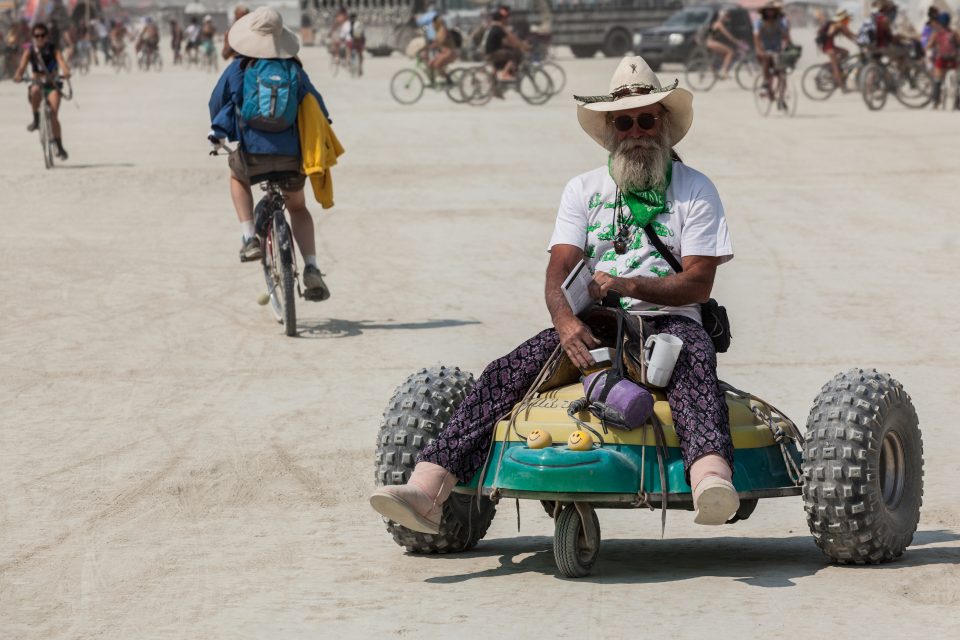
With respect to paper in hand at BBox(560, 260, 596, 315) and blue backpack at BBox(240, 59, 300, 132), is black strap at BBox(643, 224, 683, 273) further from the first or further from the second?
blue backpack at BBox(240, 59, 300, 132)

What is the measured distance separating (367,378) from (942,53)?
21.7m

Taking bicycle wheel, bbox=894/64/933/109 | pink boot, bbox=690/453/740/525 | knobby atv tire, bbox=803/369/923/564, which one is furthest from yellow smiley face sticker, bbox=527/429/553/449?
bicycle wheel, bbox=894/64/933/109

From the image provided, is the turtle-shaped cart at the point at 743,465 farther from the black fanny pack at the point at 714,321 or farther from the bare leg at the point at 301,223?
the bare leg at the point at 301,223

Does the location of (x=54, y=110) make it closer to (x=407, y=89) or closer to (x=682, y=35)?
(x=407, y=89)

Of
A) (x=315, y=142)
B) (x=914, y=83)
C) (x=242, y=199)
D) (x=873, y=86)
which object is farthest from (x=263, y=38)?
(x=914, y=83)

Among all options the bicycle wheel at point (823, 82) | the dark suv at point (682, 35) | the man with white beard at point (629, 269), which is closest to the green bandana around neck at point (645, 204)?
the man with white beard at point (629, 269)

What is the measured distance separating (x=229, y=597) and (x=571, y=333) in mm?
1351

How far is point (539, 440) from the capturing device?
571 cm

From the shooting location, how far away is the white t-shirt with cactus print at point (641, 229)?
19.8ft

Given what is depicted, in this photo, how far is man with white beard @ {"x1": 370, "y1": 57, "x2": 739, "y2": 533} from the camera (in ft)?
18.9

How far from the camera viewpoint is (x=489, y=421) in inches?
233

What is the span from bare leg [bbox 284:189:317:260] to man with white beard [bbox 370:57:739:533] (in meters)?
5.41

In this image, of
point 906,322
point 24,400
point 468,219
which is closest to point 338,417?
point 24,400

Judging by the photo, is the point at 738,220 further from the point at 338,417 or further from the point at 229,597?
the point at 229,597
